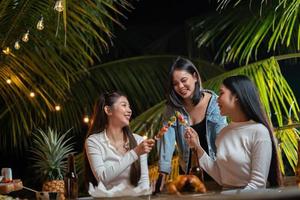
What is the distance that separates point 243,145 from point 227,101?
0.23 meters

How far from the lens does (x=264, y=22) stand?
4957mm

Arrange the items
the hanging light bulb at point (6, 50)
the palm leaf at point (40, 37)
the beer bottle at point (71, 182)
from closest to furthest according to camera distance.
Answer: the beer bottle at point (71, 182) → the palm leaf at point (40, 37) → the hanging light bulb at point (6, 50)

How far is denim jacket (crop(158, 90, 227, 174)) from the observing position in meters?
3.36

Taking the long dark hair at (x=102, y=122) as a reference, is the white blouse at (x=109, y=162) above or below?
below

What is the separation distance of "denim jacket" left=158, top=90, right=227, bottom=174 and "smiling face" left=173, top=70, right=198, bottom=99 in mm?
90

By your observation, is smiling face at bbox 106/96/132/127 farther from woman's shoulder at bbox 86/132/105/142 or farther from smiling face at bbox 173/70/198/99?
smiling face at bbox 173/70/198/99

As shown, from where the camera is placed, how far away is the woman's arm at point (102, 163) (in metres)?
3.21

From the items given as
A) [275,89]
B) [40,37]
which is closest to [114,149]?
[275,89]

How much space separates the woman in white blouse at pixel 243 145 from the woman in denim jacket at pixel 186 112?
0.40 meters

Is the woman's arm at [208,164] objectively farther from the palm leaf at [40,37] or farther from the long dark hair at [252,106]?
the palm leaf at [40,37]

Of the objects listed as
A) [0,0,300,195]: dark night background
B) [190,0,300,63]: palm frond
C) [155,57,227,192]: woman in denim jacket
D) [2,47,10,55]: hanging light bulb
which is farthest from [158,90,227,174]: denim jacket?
[0,0,300,195]: dark night background

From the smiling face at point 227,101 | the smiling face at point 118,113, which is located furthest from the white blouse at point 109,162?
the smiling face at point 227,101

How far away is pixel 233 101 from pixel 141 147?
0.53 metres

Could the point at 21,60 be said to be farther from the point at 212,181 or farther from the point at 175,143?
the point at 212,181
